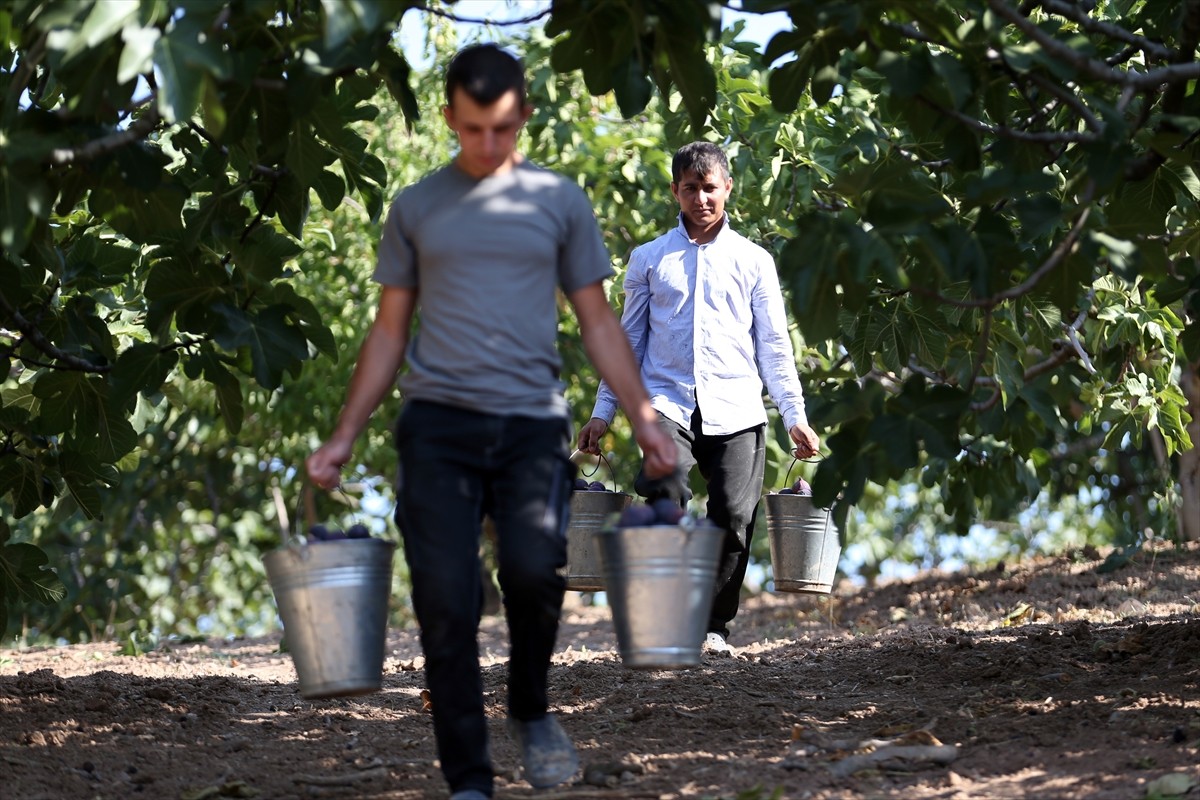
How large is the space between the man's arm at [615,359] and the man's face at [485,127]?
37 cm

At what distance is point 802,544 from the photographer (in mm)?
5375

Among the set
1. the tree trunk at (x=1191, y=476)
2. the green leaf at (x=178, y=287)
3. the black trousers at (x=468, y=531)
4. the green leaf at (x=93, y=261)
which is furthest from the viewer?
the tree trunk at (x=1191, y=476)

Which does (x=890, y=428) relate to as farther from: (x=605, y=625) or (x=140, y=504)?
(x=140, y=504)

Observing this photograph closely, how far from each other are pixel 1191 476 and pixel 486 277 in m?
5.52

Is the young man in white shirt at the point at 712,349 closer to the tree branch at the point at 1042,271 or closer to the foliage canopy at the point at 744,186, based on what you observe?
the foliage canopy at the point at 744,186

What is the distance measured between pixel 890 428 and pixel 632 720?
146 centimetres

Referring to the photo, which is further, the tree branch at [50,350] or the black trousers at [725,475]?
the black trousers at [725,475]

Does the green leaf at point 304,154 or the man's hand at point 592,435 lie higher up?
the green leaf at point 304,154

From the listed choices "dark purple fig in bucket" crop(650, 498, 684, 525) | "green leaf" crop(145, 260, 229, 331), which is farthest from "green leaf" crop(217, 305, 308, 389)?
"dark purple fig in bucket" crop(650, 498, 684, 525)

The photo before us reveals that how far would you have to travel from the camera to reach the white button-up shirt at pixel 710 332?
5.12 meters

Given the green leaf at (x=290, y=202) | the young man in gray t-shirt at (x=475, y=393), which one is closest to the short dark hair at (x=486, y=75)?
the young man in gray t-shirt at (x=475, y=393)

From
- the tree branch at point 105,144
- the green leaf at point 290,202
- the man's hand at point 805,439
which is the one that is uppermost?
the tree branch at point 105,144

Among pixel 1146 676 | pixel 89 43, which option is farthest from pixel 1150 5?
pixel 89 43

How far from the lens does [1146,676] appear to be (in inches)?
181
